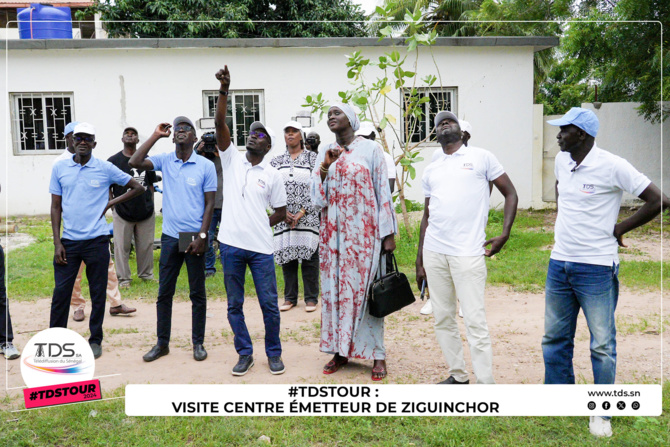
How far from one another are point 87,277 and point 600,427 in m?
3.91

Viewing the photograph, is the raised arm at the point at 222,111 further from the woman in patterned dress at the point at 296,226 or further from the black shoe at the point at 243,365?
the woman in patterned dress at the point at 296,226

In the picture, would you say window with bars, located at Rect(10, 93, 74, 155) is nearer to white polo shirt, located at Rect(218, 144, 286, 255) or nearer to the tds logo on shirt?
Answer: white polo shirt, located at Rect(218, 144, 286, 255)

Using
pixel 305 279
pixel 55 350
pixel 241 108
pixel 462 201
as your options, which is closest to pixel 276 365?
pixel 55 350

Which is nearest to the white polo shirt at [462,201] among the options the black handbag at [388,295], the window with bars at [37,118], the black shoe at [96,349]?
the black handbag at [388,295]

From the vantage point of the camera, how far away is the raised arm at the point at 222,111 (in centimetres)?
438

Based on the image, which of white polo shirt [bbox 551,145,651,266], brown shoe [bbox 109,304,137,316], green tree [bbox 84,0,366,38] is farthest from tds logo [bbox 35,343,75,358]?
green tree [bbox 84,0,366,38]

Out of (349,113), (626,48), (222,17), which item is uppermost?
(222,17)

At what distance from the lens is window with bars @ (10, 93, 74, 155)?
44.4 ft

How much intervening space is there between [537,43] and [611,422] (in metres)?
11.7

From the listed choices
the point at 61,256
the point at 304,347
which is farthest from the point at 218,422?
the point at 61,256

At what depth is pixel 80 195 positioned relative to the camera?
512 centimetres

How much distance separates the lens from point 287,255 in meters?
6.74

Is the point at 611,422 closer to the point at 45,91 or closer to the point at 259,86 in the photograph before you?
the point at 259,86

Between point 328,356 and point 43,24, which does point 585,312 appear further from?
point 43,24
